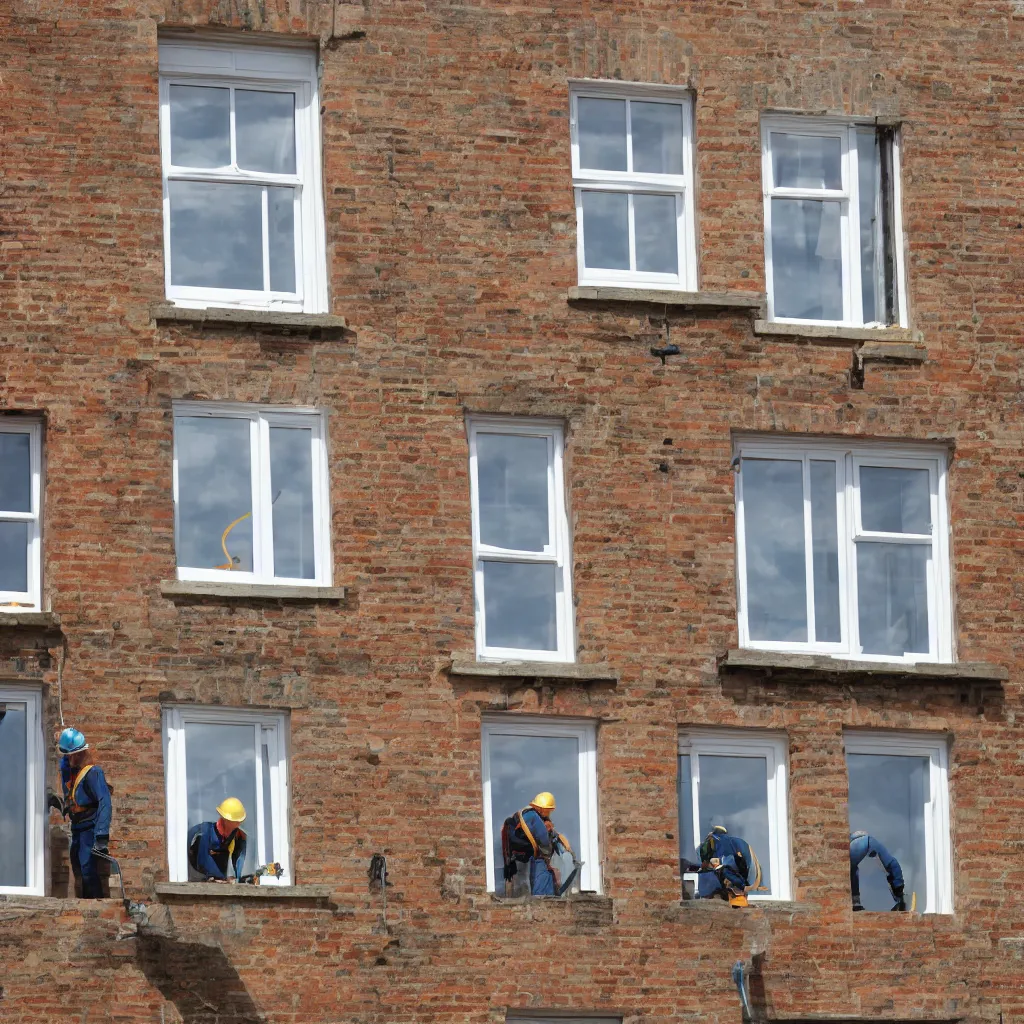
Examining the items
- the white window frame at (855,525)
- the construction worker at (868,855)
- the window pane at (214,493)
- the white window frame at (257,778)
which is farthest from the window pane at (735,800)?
the window pane at (214,493)

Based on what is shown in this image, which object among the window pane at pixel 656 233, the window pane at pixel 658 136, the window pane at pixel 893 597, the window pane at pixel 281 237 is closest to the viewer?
the window pane at pixel 281 237

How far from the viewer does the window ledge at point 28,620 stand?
36562mm

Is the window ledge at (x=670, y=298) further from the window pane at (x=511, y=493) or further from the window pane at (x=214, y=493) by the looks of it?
the window pane at (x=214, y=493)

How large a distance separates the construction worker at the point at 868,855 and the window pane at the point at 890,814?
0.30 feet

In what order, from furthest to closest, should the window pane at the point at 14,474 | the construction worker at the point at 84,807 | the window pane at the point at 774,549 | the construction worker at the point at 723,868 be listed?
1. the window pane at the point at 774,549
2. the construction worker at the point at 723,868
3. the window pane at the point at 14,474
4. the construction worker at the point at 84,807

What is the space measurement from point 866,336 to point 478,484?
4.64 meters

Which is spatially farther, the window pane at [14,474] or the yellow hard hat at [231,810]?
the window pane at [14,474]

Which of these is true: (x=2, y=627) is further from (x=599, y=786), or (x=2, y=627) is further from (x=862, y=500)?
(x=862, y=500)

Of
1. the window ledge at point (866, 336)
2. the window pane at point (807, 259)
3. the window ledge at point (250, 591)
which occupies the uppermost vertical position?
the window pane at point (807, 259)

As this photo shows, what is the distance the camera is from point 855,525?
39406 mm

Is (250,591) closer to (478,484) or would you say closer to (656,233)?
(478,484)

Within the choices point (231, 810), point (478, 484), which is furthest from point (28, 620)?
point (478, 484)

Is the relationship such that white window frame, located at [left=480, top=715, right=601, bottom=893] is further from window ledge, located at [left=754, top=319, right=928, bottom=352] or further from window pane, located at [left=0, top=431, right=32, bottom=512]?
window pane, located at [left=0, top=431, right=32, bottom=512]

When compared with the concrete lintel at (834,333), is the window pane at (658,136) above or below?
above
